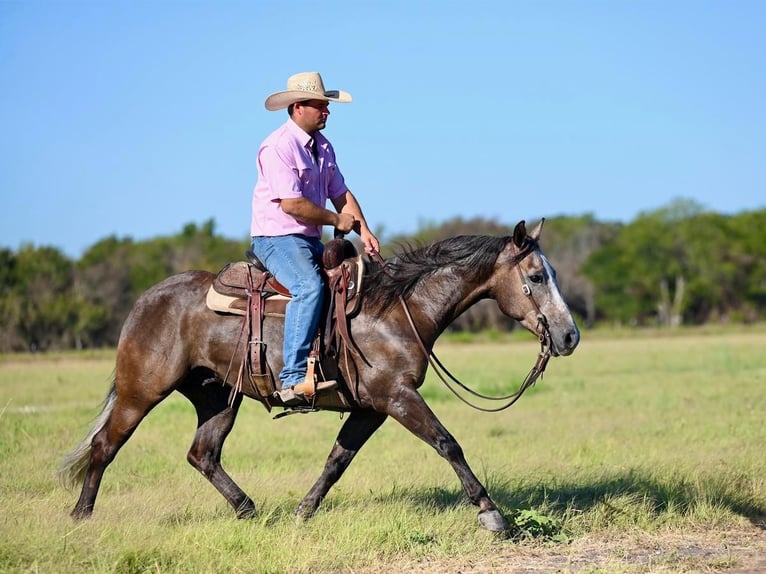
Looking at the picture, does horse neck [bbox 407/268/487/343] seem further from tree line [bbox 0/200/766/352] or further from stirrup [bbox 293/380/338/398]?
tree line [bbox 0/200/766/352]

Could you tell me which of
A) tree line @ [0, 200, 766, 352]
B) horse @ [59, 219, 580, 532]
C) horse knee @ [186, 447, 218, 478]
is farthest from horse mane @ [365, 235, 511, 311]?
tree line @ [0, 200, 766, 352]

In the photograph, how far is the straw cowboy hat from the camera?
24.7 feet

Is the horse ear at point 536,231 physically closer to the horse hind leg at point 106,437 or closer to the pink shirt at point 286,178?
the pink shirt at point 286,178

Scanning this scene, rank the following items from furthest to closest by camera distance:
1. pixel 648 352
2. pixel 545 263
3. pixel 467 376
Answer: pixel 648 352 → pixel 467 376 → pixel 545 263

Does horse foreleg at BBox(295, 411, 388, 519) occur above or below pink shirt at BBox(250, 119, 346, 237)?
below

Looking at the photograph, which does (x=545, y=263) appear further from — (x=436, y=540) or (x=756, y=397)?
(x=756, y=397)

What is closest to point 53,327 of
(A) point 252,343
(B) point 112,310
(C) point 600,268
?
(B) point 112,310

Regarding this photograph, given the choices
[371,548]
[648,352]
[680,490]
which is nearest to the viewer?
[371,548]

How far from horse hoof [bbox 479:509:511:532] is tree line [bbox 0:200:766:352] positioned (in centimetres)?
4602

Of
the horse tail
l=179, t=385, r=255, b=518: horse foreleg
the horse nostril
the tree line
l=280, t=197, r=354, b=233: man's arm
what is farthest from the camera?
the tree line

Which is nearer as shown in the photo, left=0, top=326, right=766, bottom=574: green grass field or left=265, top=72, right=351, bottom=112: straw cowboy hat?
left=0, top=326, right=766, bottom=574: green grass field

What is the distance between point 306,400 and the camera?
7395mm

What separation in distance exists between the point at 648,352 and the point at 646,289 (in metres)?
53.7

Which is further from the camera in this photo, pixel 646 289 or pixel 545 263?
pixel 646 289
